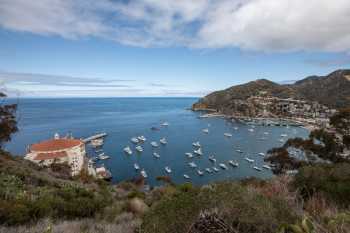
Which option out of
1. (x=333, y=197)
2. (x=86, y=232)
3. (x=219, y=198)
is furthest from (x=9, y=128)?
(x=333, y=197)

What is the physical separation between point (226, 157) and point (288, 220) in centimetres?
4142

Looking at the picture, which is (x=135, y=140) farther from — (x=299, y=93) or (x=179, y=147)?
(x=299, y=93)

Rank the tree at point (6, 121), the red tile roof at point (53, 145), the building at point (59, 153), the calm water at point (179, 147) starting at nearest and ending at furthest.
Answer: the tree at point (6, 121) → the building at point (59, 153) → the red tile roof at point (53, 145) → the calm water at point (179, 147)

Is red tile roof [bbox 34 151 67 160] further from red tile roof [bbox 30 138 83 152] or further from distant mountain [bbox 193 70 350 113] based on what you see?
distant mountain [bbox 193 70 350 113]

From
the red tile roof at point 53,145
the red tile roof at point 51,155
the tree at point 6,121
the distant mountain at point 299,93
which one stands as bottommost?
the red tile roof at point 51,155

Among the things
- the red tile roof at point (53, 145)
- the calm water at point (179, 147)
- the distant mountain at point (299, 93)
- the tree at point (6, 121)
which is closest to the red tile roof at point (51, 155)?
the red tile roof at point (53, 145)

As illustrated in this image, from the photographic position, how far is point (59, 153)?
99.3 ft

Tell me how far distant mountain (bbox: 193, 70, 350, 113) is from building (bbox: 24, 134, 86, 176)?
7972cm

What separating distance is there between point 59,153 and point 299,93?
123m

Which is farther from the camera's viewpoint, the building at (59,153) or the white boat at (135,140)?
the white boat at (135,140)

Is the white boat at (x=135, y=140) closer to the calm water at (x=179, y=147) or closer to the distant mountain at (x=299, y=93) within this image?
the calm water at (x=179, y=147)

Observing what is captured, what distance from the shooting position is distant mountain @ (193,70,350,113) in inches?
3516

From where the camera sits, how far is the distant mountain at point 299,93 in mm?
89294

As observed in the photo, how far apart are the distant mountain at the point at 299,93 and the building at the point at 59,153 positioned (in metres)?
79.7
